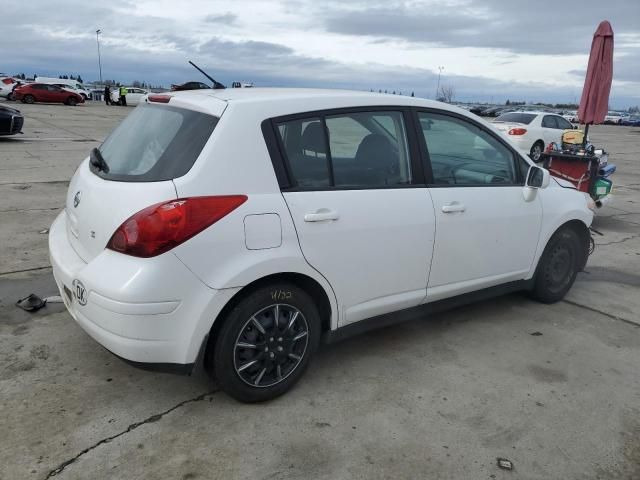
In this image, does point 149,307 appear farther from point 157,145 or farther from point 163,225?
point 157,145

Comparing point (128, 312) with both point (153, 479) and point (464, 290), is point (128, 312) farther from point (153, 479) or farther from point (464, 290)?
point (464, 290)

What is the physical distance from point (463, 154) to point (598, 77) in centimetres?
564

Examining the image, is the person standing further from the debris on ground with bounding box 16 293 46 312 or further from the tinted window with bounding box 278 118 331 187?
the tinted window with bounding box 278 118 331 187

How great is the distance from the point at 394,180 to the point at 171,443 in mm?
1916

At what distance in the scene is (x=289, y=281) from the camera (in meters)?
2.91

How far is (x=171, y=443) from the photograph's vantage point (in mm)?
2609

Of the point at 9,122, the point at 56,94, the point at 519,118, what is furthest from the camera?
the point at 56,94

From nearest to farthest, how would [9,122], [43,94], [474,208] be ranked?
[474,208]
[9,122]
[43,94]

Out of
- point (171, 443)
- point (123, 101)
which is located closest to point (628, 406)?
point (171, 443)

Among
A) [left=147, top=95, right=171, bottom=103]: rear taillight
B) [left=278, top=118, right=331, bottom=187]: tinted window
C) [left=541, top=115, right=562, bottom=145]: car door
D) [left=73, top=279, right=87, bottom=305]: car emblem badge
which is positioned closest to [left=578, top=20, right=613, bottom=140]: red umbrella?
[left=278, top=118, right=331, bottom=187]: tinted window

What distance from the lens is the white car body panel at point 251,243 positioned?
8.30 ft

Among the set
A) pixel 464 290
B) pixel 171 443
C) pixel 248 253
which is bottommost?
pixel 171 443

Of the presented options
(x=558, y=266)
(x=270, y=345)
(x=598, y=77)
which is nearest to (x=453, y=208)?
(x=270, y=345)

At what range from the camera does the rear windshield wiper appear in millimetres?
3051
